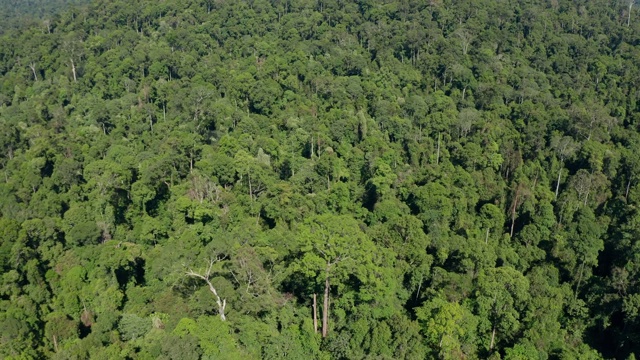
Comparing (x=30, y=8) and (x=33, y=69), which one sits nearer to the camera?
(x=33, y=69)

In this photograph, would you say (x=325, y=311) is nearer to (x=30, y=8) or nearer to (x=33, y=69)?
(x=33, y=69)

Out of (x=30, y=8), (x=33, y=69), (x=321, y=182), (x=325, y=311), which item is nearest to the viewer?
(x=325, y=311)

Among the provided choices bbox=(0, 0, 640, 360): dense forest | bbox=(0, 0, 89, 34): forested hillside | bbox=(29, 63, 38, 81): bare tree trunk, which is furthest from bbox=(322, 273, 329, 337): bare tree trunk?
bbox=(0, 0, 89, 34): forested hillside

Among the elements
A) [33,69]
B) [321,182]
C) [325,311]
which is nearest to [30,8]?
[33,69]

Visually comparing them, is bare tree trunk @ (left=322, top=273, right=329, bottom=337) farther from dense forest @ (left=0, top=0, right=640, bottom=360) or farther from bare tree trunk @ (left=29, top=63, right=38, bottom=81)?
bare tree trunk @ (left=29, top=63, right=38, bottom=81)

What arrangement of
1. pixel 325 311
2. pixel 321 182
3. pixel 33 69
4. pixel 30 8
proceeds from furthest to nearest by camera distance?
pixel 30 8
pixel 33 69
pixel 321 182
pixel 325 311

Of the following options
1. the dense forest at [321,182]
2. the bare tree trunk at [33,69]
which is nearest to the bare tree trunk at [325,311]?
the dense forest at [321,182]

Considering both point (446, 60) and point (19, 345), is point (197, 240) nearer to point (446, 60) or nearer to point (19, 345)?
point (19, 345)

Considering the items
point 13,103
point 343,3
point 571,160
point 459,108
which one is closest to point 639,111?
point 571,160
